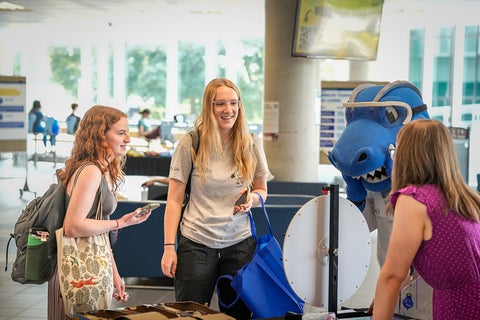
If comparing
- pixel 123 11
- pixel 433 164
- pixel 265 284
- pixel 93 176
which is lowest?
pixel 265 284

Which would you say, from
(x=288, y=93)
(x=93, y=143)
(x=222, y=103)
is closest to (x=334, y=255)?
(x=222, y=103)

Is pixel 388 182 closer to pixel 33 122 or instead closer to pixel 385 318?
pixel 385 318

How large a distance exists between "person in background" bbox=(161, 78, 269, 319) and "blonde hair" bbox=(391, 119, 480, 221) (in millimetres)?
1022

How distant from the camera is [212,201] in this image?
3.81 meters

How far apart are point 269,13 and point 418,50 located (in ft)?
49.1

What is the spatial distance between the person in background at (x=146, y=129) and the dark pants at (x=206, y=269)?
780 inches

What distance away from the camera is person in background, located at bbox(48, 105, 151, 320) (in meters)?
3.63

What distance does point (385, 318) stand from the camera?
9.56 ft

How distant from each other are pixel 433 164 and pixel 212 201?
1215 mm

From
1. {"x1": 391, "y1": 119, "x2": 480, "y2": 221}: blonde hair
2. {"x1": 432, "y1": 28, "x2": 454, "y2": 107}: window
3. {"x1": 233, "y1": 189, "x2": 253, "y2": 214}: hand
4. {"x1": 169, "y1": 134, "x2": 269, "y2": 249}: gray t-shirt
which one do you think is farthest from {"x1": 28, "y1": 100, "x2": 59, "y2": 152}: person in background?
{"x1": 391, "y1": 119, "x2": 480, "y2": 221}: blonde hair

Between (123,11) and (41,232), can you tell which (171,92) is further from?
(41,232)

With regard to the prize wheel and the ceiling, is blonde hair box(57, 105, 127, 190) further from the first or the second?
the ceiling

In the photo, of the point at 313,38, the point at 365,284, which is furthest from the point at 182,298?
the point at 313,38

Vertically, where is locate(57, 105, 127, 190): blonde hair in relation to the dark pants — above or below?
above
